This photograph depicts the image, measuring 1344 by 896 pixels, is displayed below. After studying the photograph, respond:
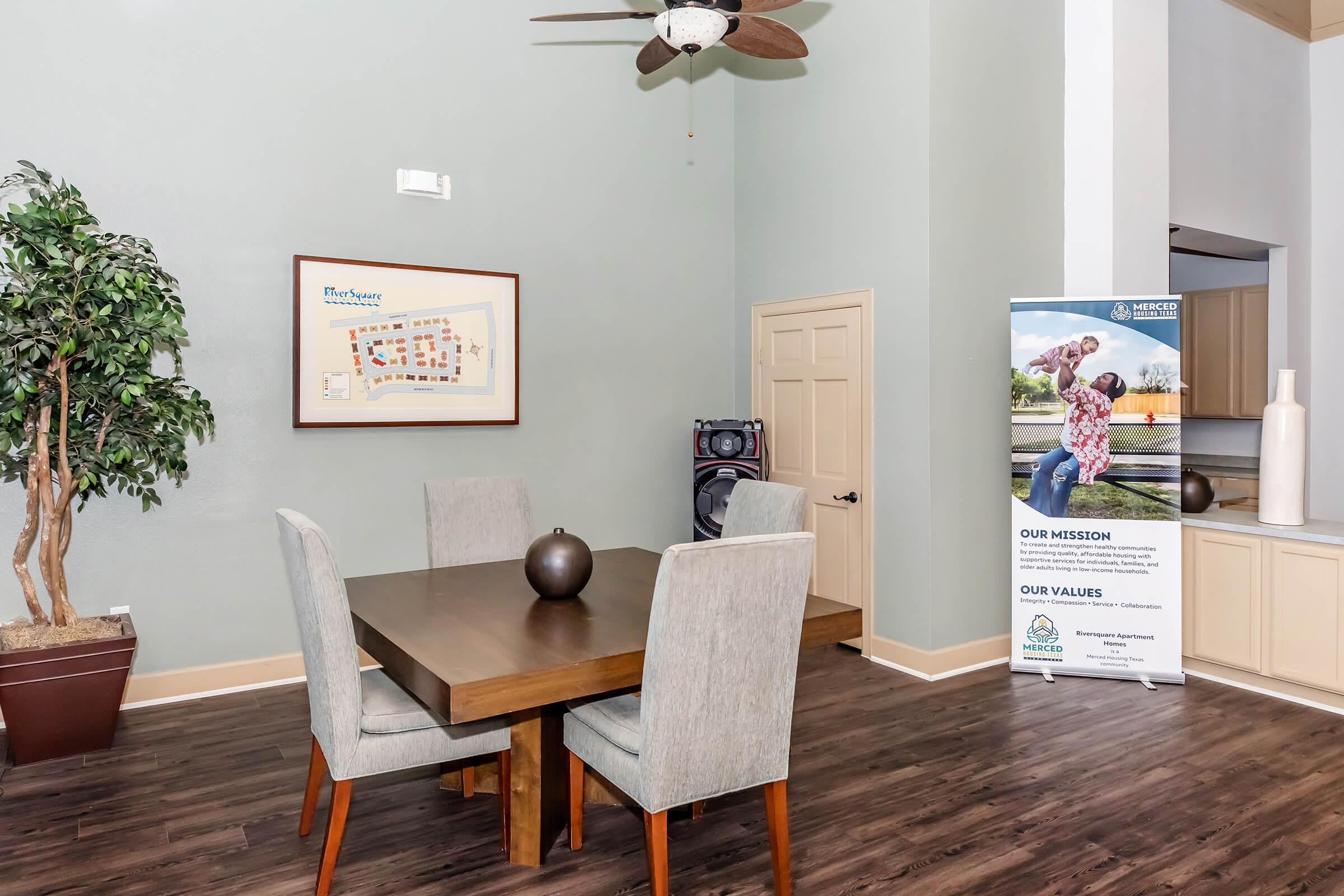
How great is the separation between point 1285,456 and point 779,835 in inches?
119

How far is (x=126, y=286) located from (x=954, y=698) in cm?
370

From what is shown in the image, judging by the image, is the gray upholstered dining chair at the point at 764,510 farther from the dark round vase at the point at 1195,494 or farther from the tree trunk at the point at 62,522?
the tree trunk at the point at 62,522

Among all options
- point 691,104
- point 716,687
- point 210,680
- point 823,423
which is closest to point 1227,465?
point 823,423

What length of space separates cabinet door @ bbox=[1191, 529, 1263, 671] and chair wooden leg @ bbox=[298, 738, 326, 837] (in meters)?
3.86

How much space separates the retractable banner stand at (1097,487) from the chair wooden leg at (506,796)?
2717 mm

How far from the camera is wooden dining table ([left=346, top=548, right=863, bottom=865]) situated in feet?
6.40

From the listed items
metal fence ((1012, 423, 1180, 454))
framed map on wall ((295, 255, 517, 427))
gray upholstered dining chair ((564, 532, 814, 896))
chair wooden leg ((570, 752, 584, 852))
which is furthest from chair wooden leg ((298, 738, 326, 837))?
metal fence ((1012, 423, 1180, 454))

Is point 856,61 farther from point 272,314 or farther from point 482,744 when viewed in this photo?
point 482,744

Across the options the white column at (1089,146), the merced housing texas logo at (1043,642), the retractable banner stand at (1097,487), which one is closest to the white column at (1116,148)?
A: the white column at (1089,146)

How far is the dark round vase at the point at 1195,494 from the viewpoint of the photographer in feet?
13.9

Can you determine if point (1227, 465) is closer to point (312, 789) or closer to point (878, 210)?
point (878, 210)

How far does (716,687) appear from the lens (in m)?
2.04

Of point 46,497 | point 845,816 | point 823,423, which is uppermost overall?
point 823,423

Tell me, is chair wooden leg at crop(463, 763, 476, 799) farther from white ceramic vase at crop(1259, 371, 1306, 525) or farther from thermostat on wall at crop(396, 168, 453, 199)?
white ceramic vase at crop(1259, 371, 1306, 525)
